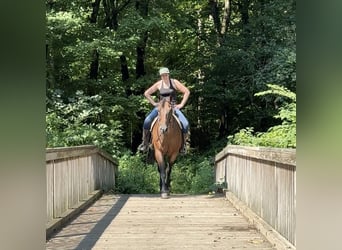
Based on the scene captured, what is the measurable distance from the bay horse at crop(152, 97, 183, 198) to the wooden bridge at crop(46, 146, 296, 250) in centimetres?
119

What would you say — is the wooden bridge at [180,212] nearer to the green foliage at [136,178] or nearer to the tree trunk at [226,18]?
the green foliage at [136,178]

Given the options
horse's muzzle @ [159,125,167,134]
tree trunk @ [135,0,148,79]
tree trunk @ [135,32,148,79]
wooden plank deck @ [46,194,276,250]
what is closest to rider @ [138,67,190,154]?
horse's muzzle @ [159,125,167,134]

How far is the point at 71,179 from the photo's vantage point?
651 cm

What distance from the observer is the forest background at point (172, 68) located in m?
14.1

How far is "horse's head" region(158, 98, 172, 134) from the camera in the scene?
8664 mm

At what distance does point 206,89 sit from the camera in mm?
18469

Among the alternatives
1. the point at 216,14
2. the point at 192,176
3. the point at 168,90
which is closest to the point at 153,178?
the point at 192,176

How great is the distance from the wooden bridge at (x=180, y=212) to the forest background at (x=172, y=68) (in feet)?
14.0

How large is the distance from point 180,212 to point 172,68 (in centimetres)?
1337

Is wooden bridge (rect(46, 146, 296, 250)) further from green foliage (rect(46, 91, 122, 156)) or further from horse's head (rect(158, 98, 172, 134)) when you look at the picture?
green foliage (rect(46, 91, 122, 156))

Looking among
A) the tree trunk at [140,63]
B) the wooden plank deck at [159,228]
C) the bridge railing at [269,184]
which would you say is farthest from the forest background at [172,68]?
the bridge railing at [269,184]
